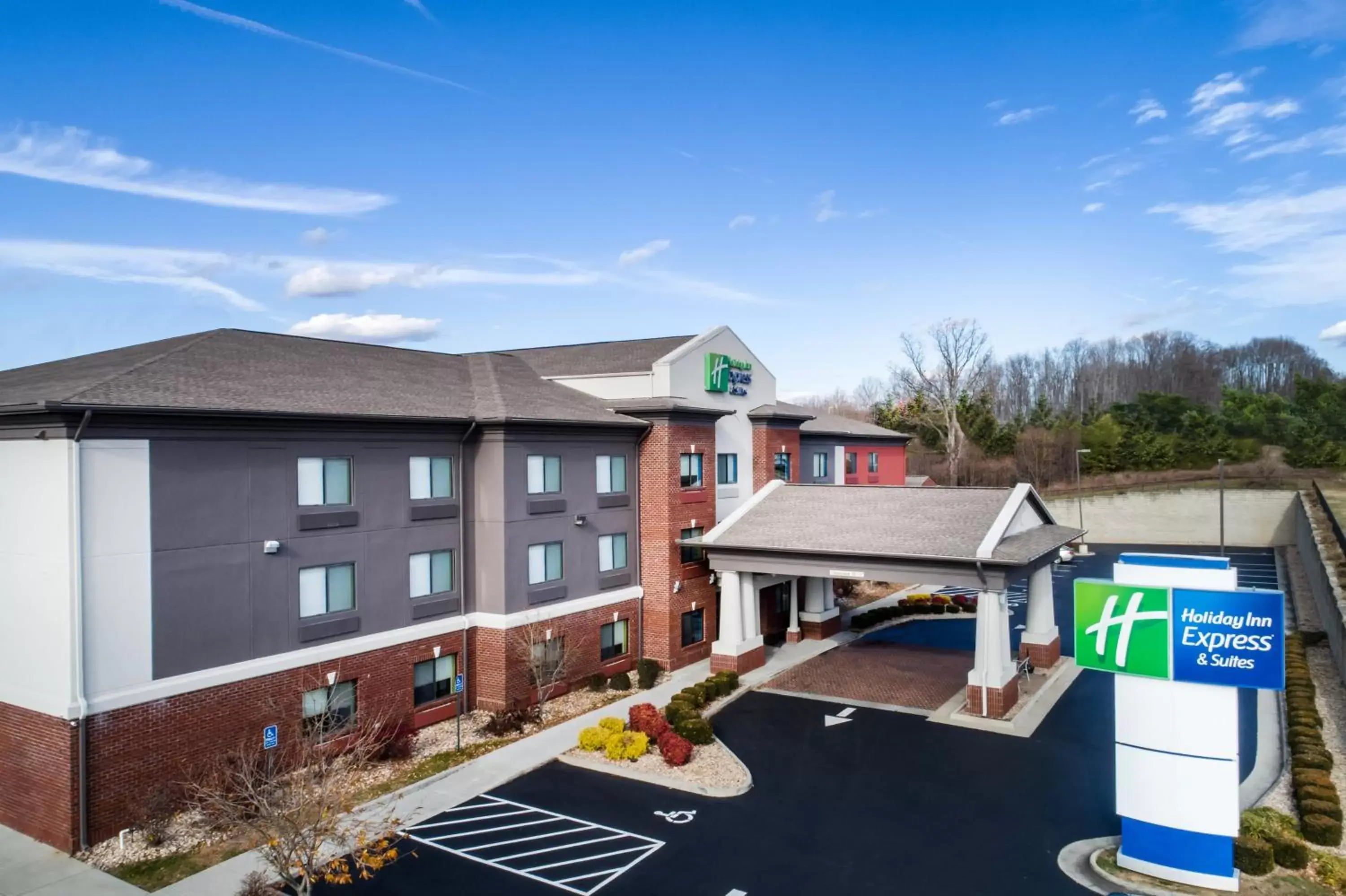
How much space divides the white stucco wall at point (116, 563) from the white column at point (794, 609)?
74.2ft

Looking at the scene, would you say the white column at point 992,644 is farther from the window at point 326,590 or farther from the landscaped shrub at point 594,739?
the window at point 326,590

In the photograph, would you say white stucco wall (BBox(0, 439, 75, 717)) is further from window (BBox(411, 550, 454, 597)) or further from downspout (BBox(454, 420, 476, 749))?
downspout (BBox(454, 420, 476, 749))

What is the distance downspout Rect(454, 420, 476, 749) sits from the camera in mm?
24922

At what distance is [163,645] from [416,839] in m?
6.68

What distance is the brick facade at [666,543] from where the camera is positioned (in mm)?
29906

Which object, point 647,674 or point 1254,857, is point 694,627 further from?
point 1254,857

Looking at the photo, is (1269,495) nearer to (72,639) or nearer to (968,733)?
(968,733)

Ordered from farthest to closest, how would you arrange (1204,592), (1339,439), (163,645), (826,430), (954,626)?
1. (1339,439)
2. (826,430)
3. (954,626)
4. (163,645)
5. (1204,592)

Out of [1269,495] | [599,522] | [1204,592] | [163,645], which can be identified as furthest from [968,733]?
[1269,495]

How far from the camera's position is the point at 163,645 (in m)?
17.8

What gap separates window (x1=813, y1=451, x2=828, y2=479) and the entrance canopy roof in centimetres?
1109

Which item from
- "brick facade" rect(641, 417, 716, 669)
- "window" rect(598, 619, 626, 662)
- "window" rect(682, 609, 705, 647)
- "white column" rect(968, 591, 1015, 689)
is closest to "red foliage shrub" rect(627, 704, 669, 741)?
"window" rect(598, 619, 626, 662)

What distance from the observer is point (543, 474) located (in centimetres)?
2659

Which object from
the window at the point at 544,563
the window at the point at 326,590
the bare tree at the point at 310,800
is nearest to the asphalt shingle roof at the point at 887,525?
the window at the point at 544,563
